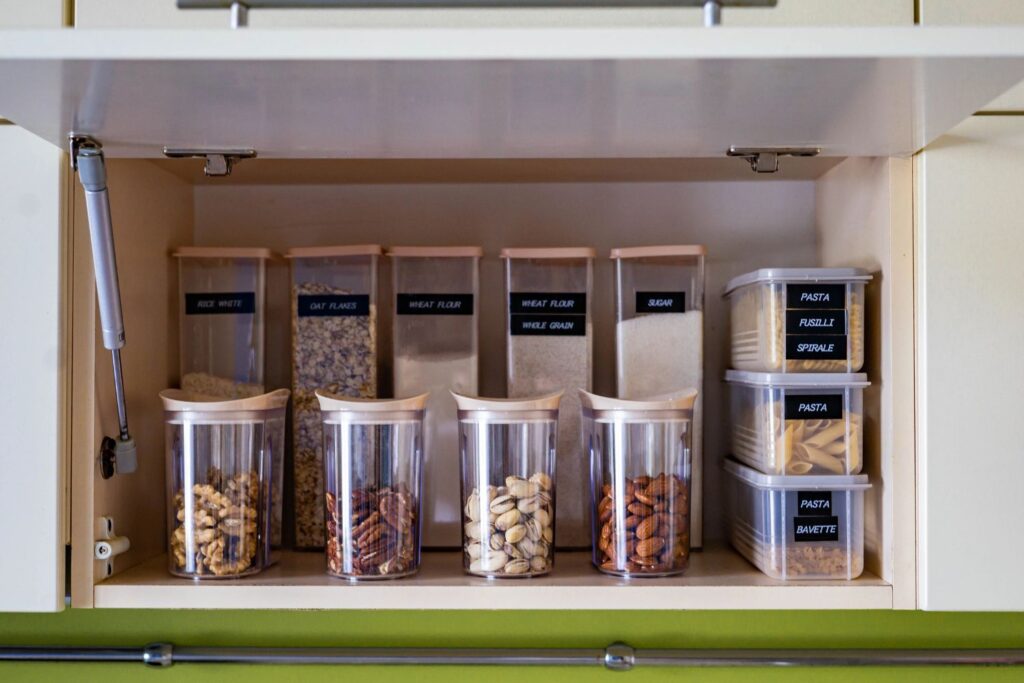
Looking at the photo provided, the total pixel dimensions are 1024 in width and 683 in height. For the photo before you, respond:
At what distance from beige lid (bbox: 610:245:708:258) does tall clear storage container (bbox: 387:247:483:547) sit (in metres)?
0.16

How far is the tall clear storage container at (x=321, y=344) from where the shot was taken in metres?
1.07

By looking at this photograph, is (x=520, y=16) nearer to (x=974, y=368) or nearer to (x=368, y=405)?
(x=368, y=405)

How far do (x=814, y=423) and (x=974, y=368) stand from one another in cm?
16

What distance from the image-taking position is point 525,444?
0.95 m

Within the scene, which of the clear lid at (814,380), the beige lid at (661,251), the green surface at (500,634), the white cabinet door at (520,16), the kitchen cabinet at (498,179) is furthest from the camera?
the green surface at (500,634)

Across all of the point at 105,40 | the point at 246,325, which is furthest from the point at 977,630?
the point at 105,40

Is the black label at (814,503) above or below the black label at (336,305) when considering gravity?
below

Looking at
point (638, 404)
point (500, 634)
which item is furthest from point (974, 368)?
point (500, 634)

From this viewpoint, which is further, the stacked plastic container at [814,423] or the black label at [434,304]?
the black label at [434,304]

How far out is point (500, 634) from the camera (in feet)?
3.97

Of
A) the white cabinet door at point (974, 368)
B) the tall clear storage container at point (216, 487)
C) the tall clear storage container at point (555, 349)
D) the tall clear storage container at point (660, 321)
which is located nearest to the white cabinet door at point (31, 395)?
the tall clear storage container at point (216, 487)

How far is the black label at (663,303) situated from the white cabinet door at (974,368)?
27cm

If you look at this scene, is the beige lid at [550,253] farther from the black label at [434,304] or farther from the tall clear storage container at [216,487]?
the tall clear storage container at [216,487]

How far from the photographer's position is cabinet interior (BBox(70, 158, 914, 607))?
1004mm
